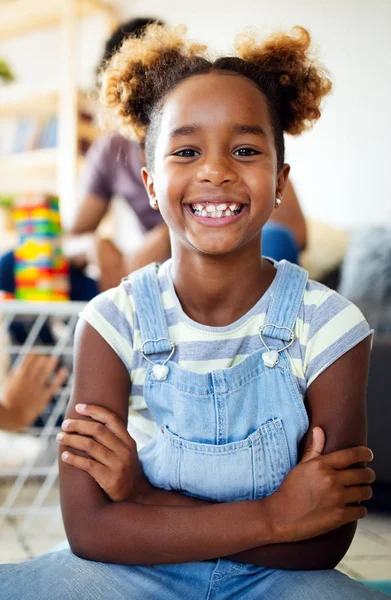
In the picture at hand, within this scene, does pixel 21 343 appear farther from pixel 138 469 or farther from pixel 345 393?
pixel 345 393

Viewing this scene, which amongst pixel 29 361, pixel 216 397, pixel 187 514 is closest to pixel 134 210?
pixel 29 361

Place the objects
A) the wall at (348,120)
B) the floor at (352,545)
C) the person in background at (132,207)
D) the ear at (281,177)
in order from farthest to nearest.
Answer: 1. the wall at (348,120)
2. the person in background at (132,207)
3. the floor at (352,545)
4. the ear at (281,177)

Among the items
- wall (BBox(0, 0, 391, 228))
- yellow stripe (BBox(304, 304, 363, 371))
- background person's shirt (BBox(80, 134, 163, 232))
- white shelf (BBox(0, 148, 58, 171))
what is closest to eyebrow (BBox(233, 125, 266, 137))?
yellow stripe (BBox(304, 304, 363, 371))

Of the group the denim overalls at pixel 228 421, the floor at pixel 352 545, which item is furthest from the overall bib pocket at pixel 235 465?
the floor at pixel 352 545

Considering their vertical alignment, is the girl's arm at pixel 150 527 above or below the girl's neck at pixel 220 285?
below

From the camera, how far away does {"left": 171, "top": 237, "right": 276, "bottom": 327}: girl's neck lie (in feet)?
2.92

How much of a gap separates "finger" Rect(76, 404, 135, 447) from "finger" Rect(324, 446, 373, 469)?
0.25 meters

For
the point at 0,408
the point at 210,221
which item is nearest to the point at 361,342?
the point at 210,221

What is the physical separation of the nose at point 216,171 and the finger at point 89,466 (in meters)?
0.37

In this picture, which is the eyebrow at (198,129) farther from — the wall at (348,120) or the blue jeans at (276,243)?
the wall at (348,120)

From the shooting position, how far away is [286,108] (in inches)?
38.7

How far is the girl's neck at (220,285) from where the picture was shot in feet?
2.92

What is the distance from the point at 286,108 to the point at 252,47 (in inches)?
4.0

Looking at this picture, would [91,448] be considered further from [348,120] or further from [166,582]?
[348,120]
